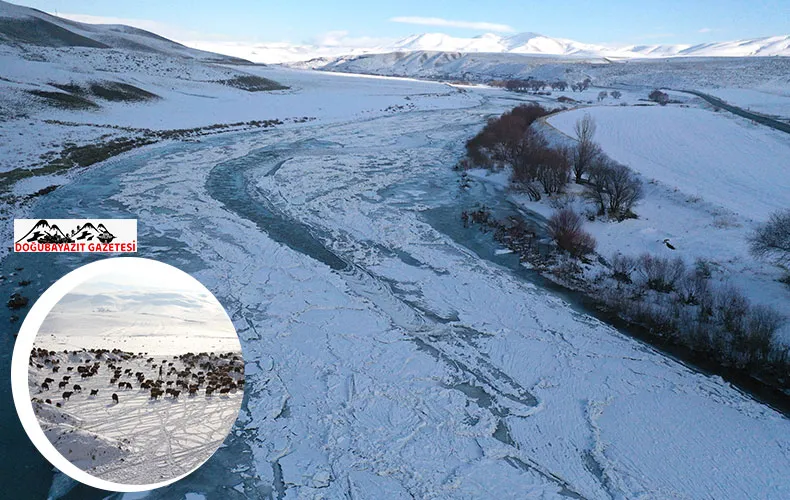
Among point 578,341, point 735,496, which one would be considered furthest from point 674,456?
point 578,341

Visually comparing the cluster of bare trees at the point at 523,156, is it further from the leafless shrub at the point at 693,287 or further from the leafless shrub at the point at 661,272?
the leafless shrub at the point at 693,287

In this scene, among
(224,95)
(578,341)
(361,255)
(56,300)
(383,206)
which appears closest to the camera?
(56,300)

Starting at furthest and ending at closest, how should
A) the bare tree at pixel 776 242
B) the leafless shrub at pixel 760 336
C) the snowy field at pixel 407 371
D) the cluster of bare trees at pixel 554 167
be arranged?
the cluster of bare trees at pixel 554 167 → the bare tree at pixel 776 242 → the leafless shrub at pixel 760 336 → the snowy field at pixel 407 371

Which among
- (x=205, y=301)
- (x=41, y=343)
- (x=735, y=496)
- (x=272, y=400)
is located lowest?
(x=735, y=496)

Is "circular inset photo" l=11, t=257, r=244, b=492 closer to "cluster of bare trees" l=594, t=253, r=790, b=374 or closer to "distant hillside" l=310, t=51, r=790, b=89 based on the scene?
"cluster of bare trees" l=594, t=253, r=790, b=374

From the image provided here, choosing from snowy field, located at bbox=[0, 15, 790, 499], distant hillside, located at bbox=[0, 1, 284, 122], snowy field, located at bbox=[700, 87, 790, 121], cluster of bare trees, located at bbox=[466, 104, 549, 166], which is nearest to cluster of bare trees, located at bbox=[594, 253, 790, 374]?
snowy field, located at bbox=[0, 15, 790, 499]

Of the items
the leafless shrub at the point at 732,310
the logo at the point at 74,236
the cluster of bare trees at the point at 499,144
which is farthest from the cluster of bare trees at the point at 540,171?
the logo at the point at 74,236

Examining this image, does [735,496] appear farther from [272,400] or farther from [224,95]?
[224,95]
